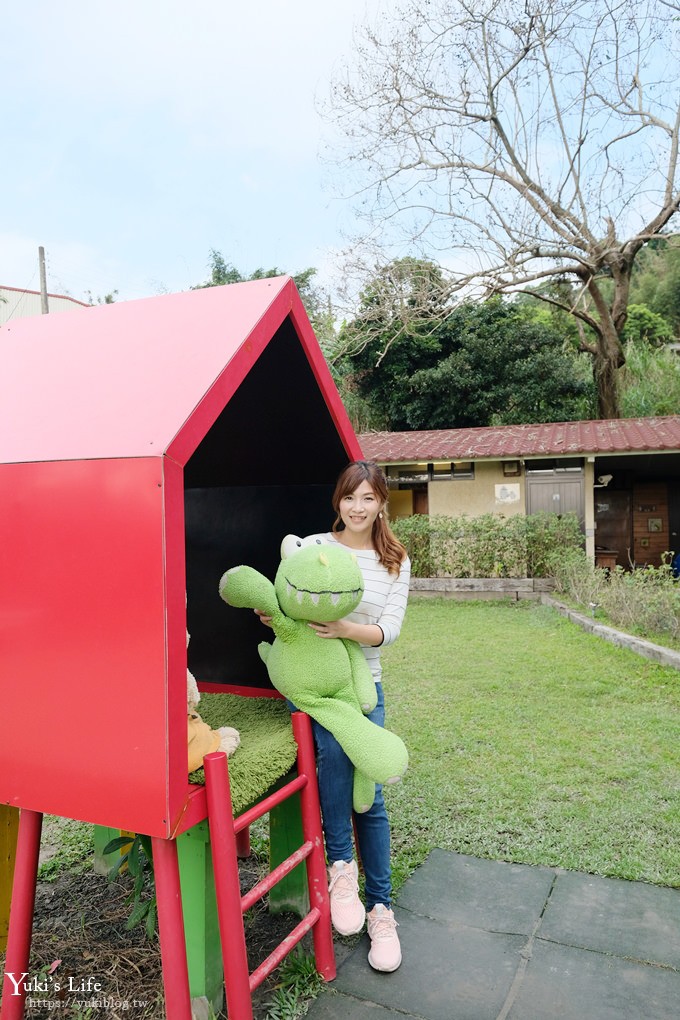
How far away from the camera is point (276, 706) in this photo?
2893 mm

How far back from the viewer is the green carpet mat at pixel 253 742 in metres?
2.05

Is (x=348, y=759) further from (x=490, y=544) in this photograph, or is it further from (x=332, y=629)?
(x=490, y=544)

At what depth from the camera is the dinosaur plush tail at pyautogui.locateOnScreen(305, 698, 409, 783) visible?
7.10ft

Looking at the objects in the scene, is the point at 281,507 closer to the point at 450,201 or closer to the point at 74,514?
the point at 74,514

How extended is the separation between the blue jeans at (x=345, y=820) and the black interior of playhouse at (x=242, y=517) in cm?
91

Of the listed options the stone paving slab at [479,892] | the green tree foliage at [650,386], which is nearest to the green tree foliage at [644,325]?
the green tree foliage at [650,386]

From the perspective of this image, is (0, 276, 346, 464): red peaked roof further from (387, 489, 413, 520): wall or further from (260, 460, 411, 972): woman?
(387, 489, 413, 520): wall

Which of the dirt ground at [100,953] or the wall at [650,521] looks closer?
the dirt ground at [100,953]

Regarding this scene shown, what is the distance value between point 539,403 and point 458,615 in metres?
12.4

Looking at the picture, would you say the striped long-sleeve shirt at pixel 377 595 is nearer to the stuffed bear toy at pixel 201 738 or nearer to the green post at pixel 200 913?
the stuffed bear toy at pixel 201 738

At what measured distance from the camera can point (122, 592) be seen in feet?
→ 5.71

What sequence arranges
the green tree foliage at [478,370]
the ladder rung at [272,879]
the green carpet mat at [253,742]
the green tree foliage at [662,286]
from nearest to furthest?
the ladder rung at [272,879] < the green carpet mat at [253,742] < the green tree foliage at [478,370] < the green tree foliage at [662,286]

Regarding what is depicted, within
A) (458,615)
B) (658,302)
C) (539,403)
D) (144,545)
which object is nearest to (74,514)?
(144,545)

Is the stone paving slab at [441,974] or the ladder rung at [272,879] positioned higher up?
the ladder rung at [272,879]
